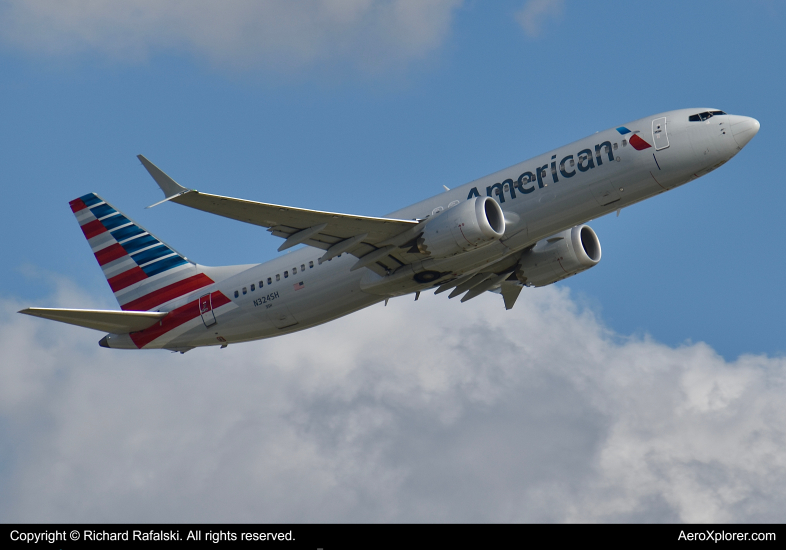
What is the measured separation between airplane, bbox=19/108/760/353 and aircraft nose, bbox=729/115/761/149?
53 mm

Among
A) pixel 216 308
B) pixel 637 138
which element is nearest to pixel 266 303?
pixel 216 308

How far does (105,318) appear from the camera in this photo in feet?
130

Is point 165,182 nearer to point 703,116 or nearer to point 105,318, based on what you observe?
point 105,318

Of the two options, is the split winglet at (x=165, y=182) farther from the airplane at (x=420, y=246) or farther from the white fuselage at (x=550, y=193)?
the white fuselage at (x=550, y=193)

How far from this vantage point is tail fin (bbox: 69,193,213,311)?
1683 inches

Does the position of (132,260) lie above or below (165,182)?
above

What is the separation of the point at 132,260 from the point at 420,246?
59.6ft

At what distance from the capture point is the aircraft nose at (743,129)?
31953 mm

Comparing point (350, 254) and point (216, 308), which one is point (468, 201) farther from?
point (216, 308)

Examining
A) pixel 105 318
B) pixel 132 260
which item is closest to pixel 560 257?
pixel 105 318

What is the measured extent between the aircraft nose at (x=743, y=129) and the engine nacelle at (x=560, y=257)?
9.04 m

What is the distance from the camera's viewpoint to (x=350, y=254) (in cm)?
3662

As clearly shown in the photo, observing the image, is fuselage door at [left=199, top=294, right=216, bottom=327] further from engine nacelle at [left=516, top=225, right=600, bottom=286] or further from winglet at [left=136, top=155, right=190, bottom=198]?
engine nacelle at [left=516, top=225, right=600, bottom=286]

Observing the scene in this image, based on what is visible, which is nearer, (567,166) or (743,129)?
(743,129)
